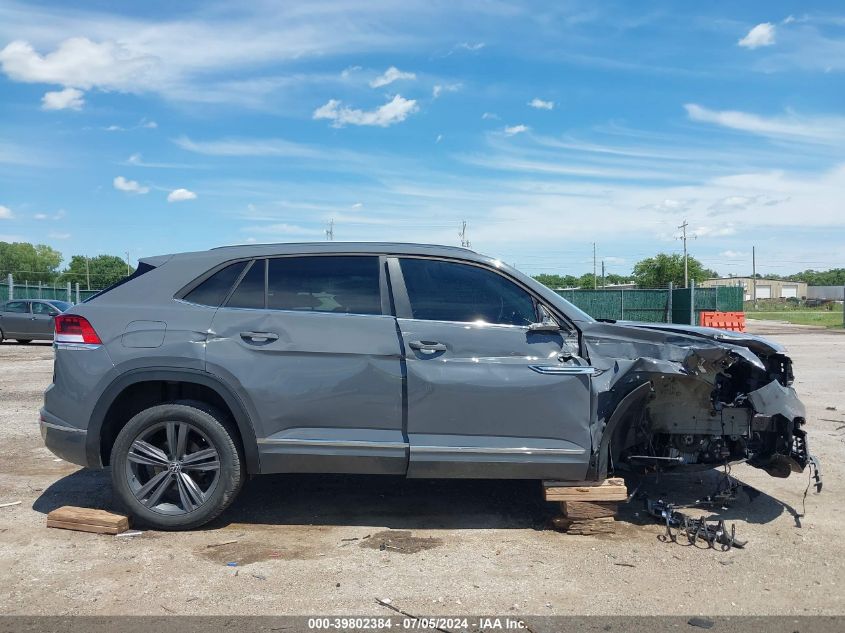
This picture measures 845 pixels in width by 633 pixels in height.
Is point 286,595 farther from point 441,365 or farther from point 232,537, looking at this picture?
point 441,365

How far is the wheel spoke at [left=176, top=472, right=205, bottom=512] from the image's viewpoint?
4.54 meters

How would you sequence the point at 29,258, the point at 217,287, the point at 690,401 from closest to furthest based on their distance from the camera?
1. the point at 217,287
2. the point at 690,401
3. the point at 29,258

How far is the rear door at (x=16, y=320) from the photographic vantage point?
21188 mm

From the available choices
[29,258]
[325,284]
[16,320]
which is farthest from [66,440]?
[29,258]

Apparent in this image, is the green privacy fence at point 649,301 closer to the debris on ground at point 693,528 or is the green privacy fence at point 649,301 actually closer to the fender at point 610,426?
the debris on ground at point 693,528

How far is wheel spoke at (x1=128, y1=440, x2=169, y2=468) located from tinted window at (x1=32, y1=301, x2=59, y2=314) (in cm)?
1918

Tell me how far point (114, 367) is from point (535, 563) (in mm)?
2959

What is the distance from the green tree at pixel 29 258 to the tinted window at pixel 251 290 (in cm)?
11576

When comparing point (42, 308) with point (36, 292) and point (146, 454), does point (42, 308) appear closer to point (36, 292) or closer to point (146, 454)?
point (36, 292)

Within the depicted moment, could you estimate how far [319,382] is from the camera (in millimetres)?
4453

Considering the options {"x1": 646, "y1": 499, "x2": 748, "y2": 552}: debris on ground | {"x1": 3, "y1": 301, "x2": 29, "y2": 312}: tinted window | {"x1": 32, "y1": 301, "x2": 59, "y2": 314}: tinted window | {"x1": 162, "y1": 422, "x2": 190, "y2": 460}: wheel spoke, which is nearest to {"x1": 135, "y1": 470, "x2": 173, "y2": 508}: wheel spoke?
{"x1": 162, "y1": 422, "x2": 190, "y2": 460}: wheel spoke

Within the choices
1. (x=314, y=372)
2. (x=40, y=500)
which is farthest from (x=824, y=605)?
(x=40, y=500)

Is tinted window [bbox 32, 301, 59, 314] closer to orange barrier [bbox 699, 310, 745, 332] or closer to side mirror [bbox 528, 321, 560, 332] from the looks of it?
side mirror [bbox 528, 321, 560, 332]

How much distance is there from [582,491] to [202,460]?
252cm
